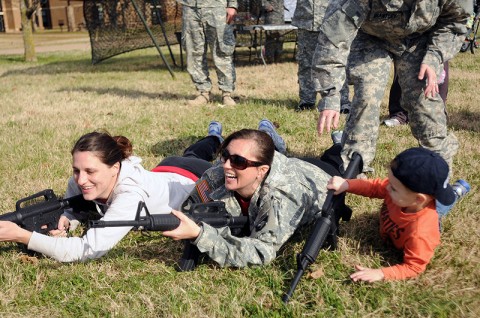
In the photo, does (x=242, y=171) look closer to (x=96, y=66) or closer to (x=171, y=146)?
(x=171, y=146)

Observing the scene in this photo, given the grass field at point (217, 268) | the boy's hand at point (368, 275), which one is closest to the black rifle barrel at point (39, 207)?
the grass field at point (217, 268)

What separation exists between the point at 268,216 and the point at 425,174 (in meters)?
0.91

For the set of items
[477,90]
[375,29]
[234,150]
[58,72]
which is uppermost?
[375,29]

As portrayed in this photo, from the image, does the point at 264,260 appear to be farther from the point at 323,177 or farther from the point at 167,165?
the point at 167,165

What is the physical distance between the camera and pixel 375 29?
370 centimetres

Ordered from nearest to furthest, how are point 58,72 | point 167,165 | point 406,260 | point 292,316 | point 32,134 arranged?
point 292,316 → point 406,260 → point 167,165 → point 32,134 → point 58,72

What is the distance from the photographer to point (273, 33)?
1299 cm

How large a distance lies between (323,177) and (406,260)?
905 millimetres

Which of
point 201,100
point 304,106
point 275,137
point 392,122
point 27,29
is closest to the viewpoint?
point 275,137

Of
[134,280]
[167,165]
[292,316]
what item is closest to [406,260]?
[292,316]

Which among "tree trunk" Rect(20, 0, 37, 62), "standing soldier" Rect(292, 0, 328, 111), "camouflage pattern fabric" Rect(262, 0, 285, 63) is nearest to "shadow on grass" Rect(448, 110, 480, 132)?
"standing soldier" Rect(292, 0, 328, 111)

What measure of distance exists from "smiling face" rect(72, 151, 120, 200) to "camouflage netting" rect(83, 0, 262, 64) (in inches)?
377

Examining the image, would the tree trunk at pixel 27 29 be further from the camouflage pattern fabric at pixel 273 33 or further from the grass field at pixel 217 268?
the grass field at pixel 217 268

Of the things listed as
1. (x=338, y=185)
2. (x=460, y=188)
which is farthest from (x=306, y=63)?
(x=338, y=185)
